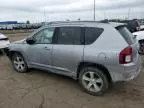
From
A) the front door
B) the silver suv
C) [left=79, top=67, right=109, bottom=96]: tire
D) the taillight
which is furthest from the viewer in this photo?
the front door

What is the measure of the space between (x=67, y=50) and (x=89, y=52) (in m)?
0.68

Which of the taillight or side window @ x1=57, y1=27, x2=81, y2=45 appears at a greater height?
side window @ x1=57, y1=27, x2=81, y2=45

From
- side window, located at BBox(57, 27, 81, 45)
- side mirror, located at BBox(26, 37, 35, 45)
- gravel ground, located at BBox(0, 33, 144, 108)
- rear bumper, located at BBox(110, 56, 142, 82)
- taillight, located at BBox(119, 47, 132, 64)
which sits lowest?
gravel ground, located at BBox(0, 33, 144, 108)

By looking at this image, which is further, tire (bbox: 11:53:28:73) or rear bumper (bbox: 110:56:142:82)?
tire (bbox: 11:53:28:73)

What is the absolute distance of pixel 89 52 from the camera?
14.6ft

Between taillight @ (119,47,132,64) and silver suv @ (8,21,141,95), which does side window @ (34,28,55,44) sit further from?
taillight @ (119,47,132,64)

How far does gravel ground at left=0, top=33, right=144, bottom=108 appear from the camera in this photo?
421cm

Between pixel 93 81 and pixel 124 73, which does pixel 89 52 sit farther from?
pixel 124 73

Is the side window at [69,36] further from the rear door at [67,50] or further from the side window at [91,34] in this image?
the side window at [91,34]

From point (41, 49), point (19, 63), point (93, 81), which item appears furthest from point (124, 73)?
point (19, 63)

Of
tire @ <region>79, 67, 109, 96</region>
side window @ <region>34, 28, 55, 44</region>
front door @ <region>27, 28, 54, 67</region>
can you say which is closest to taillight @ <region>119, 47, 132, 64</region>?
tire @ <region>79, 67, 109, 96</region>

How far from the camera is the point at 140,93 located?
4727 mm

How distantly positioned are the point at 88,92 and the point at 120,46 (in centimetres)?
146

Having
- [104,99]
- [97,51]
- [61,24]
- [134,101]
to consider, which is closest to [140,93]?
[134,101]
